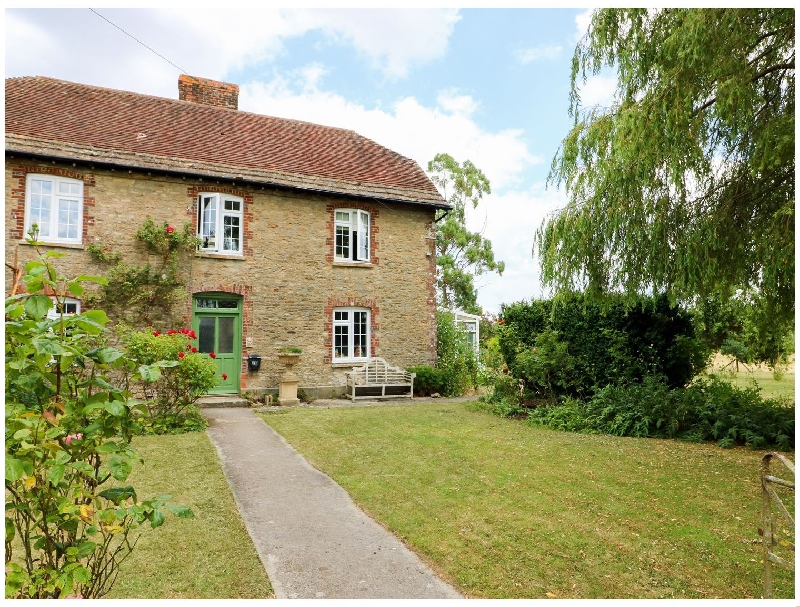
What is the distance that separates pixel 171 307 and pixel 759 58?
13.3 m

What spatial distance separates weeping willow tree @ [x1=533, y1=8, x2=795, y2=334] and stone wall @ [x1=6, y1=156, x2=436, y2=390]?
8.39 m

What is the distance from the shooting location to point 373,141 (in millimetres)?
20031

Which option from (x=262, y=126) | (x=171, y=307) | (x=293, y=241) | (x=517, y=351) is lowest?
(x=517, y=351)

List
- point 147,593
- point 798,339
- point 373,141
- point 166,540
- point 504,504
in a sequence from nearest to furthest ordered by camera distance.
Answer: point 798,339
point 147,593
point 166,540
point 504,504
point 373,141

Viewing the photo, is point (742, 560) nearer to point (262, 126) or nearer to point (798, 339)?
point (798, 339)

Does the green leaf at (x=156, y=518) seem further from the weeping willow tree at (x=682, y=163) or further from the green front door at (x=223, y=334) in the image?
the green front door at (x=223, y=334)

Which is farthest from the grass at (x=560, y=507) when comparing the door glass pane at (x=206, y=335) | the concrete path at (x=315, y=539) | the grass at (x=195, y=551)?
the door glass pane at (x=206, y=335)

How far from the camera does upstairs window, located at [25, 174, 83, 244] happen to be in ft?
42.7

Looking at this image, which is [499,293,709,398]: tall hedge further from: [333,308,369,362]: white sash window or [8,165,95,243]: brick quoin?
[8,165,95,243]: brick quoin

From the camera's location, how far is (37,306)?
2334 mm

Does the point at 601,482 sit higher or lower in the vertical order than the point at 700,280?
lower

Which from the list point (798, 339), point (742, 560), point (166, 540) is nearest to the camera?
point (798, 339)

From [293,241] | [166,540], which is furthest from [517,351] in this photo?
[166,540]

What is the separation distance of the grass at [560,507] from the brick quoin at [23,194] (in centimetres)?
790
